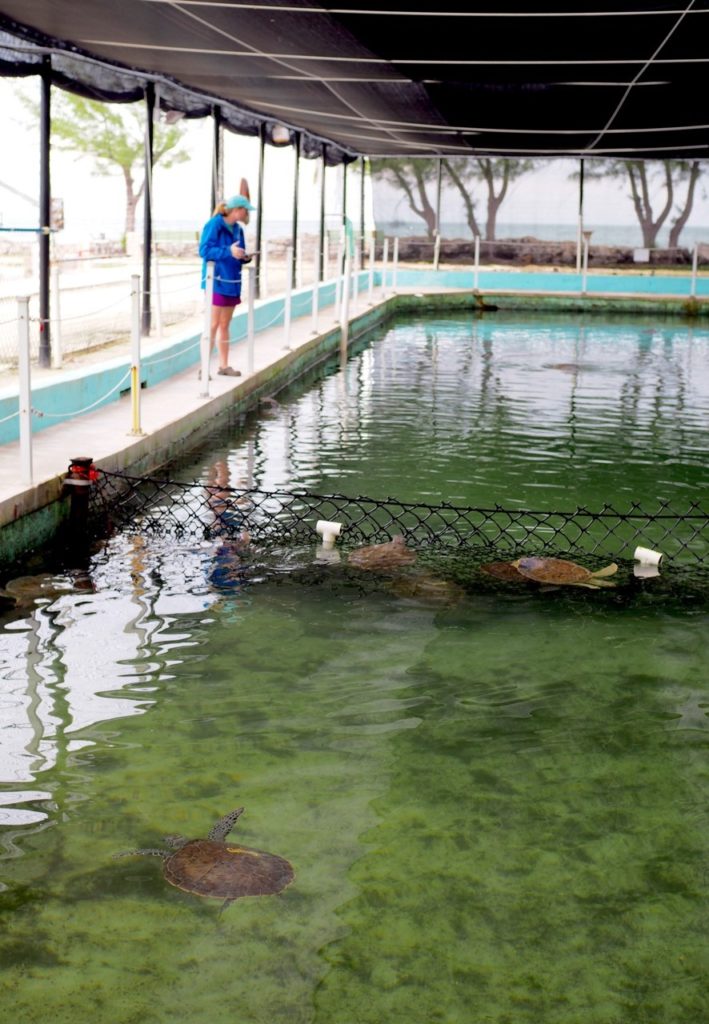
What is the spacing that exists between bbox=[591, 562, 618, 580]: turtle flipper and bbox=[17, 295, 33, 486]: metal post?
3170mm

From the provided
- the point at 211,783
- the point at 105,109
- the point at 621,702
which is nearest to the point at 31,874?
the point at 211,783

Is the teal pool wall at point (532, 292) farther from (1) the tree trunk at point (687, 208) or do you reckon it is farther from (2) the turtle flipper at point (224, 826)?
(2) the turtle flipper at point (224, 826)

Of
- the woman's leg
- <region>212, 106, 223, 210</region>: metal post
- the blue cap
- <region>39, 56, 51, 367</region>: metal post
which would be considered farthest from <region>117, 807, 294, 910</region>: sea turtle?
<region>212, 106, 223, 210</region>: metal post

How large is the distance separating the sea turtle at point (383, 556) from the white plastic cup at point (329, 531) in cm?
16

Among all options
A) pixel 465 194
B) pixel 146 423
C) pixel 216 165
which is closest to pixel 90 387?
pixel 146 423

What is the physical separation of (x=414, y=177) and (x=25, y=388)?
25.7 metres

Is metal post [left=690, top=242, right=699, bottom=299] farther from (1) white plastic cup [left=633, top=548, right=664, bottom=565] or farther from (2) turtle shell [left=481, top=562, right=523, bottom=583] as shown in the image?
(2) turtle shell [left=481, top=562, right=523, bottom=583]

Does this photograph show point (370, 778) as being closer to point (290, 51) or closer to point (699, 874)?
point (699, 874)

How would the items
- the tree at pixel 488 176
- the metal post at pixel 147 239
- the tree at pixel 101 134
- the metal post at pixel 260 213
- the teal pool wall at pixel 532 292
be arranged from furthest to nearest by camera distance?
the tree at pixel 101 134
the tree at pixel 488 176
the metal post at pixel 260 213
the teal pool wall at pixel 532 292
the metal post at pixel 147 239

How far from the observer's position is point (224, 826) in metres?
3.70

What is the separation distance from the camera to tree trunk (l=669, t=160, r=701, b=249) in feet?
94.6

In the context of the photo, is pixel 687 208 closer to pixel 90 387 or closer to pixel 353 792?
pixel 90 387

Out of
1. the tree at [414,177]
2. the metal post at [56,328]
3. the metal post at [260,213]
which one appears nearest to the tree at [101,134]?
the tree at [414,177]

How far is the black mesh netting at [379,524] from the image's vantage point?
7.07m
